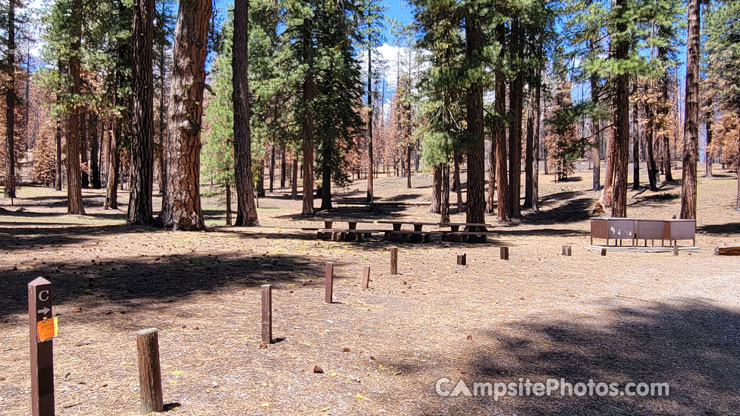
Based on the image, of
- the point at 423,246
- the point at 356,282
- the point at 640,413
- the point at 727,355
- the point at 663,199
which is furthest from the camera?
the point at 663,199

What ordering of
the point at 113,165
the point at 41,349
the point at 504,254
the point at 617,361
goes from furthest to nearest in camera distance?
the point at 113,165 → the point at 504,254 → the point at 617,361 → the point at 41,349

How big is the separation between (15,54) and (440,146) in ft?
80.5

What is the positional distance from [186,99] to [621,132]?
619 inches

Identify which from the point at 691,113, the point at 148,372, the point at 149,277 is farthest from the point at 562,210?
the point at 148,372

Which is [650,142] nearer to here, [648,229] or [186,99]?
[648,229]

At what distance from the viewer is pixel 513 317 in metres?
6.11

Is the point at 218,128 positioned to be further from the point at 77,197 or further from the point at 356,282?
the point at 356,282

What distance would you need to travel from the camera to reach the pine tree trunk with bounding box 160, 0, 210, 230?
10.8m

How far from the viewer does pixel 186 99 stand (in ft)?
35.7

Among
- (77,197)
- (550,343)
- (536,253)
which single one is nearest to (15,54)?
(77,197)

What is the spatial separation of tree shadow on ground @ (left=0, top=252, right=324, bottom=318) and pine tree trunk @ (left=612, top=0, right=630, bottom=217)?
1317cm

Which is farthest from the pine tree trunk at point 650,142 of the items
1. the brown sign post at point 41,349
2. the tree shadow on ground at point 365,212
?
the brown sign post at point 41,349

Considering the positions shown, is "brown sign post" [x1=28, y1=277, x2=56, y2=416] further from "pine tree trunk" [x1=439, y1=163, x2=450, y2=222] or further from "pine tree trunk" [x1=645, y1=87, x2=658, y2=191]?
"pine tree trunk" [x1=645, y1=87, x2=658, y2=191]

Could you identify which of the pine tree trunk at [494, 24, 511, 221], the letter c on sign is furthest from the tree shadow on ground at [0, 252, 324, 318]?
the pine tree trunk at [494, 24, 511, 221]
